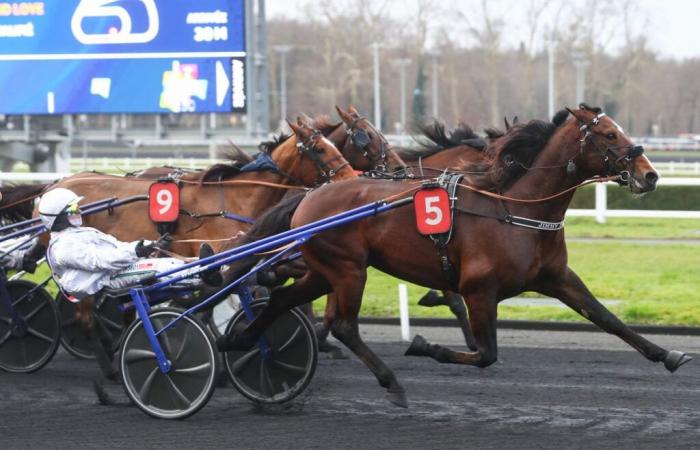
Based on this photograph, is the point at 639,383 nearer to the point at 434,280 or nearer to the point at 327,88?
the point at 434,280

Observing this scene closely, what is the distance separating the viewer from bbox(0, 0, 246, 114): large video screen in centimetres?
1420

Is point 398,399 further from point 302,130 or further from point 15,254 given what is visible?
point 15,254

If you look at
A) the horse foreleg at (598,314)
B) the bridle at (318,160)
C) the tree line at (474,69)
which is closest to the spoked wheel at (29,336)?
the bridle at (318,160)

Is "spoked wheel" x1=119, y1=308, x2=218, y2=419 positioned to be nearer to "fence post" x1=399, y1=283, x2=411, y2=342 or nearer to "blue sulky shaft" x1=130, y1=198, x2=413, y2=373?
"blue sulky shaft" x1=130, y1=198, x2=413, y2=373

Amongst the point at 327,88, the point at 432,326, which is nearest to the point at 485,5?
the point at 327,88

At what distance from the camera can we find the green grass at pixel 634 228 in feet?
54.5

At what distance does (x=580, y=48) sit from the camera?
2082 inches

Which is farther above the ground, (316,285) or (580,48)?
(580,48)

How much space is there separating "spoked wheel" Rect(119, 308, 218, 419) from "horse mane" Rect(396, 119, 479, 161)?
11.8 ft

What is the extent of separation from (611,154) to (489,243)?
0.79 m

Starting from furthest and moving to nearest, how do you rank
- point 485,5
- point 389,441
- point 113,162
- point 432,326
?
point 485,5 < point 113,162 < point 432,326 < point 389,441

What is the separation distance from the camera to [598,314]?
253 inches

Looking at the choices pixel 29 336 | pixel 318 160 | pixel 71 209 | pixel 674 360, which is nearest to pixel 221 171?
pixel 318 160

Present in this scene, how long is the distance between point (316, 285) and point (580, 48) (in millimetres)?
47974
